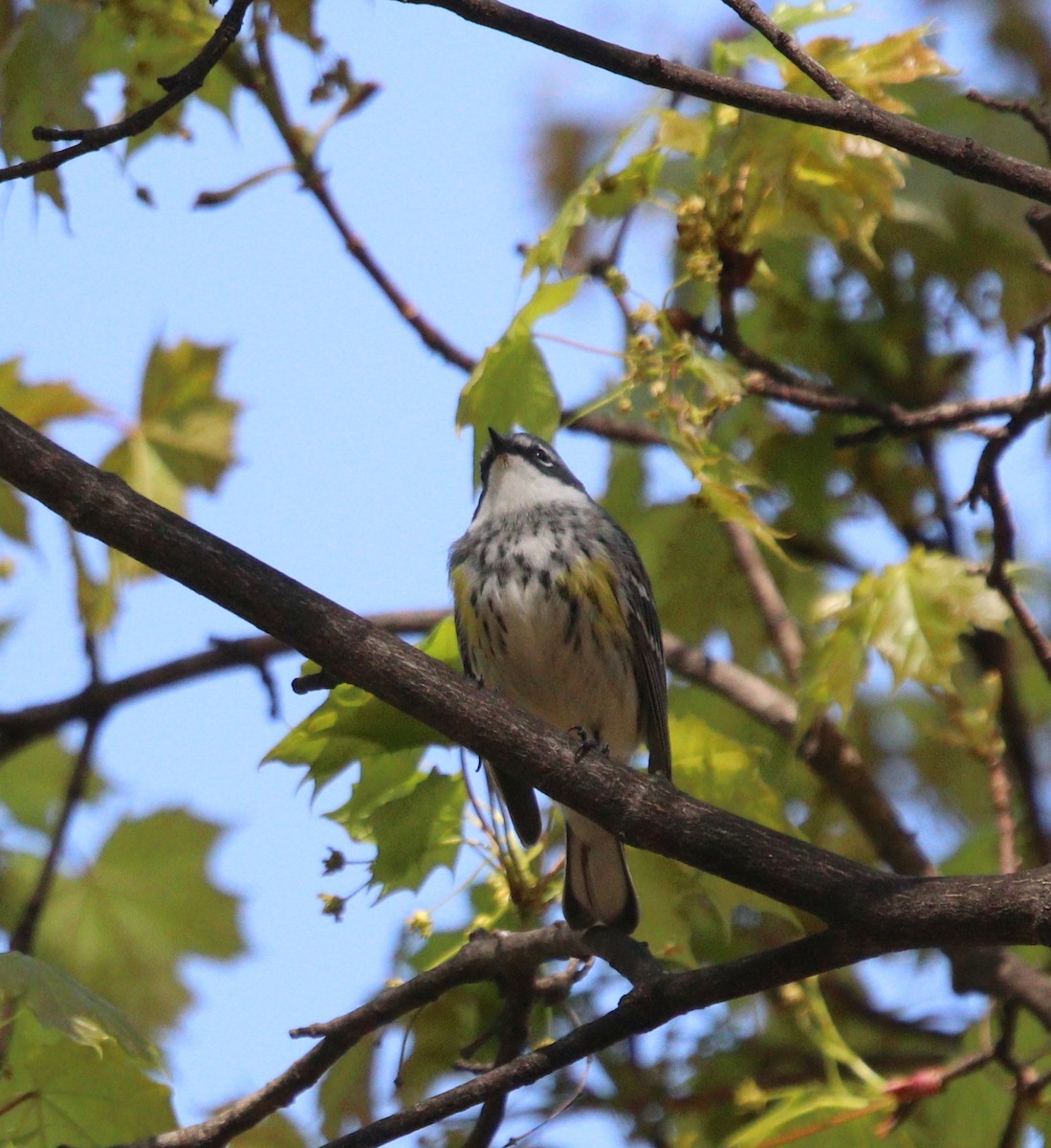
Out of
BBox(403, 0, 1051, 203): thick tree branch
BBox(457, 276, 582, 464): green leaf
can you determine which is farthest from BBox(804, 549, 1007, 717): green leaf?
BBox(403, 0, 1051, 203): thick tree branch

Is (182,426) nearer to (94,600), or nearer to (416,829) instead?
(94,600)

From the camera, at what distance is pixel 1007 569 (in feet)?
12.8

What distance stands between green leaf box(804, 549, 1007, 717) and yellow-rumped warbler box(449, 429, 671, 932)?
720 millimetres

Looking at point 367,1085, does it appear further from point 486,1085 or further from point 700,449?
point 700,449

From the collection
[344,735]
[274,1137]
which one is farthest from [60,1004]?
[274,1137]

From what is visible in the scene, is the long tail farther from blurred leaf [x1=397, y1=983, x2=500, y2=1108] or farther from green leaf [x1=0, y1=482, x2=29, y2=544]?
green leaf [x1=0, y1=482, x2=29, y2=544]

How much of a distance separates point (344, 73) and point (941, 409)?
190 centimetres

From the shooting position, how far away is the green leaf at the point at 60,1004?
264 cm

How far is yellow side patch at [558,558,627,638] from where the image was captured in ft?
14.9

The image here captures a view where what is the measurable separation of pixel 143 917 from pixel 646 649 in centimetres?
208

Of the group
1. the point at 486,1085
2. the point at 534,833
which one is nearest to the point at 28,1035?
the point at 486,1085

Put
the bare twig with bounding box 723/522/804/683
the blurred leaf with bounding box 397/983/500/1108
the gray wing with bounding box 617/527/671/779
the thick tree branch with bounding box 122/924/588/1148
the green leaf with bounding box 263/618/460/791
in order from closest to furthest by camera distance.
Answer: the thick tree branch with bounding box 122/924/588/1148 < the green leaf with bounding box 263/618/460/791 < the blurred leaf with bounding box 397/983/500/1108 < the gray wing with bounding box 617/527/671/779 < the bare twig with bounding box 723/522/804/683

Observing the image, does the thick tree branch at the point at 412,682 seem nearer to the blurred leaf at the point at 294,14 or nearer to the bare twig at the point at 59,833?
the blurred leaf at the point at 294,14

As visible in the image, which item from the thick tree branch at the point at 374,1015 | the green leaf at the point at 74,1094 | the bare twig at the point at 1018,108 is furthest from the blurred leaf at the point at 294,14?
the green leaf at the point at 74,1094
